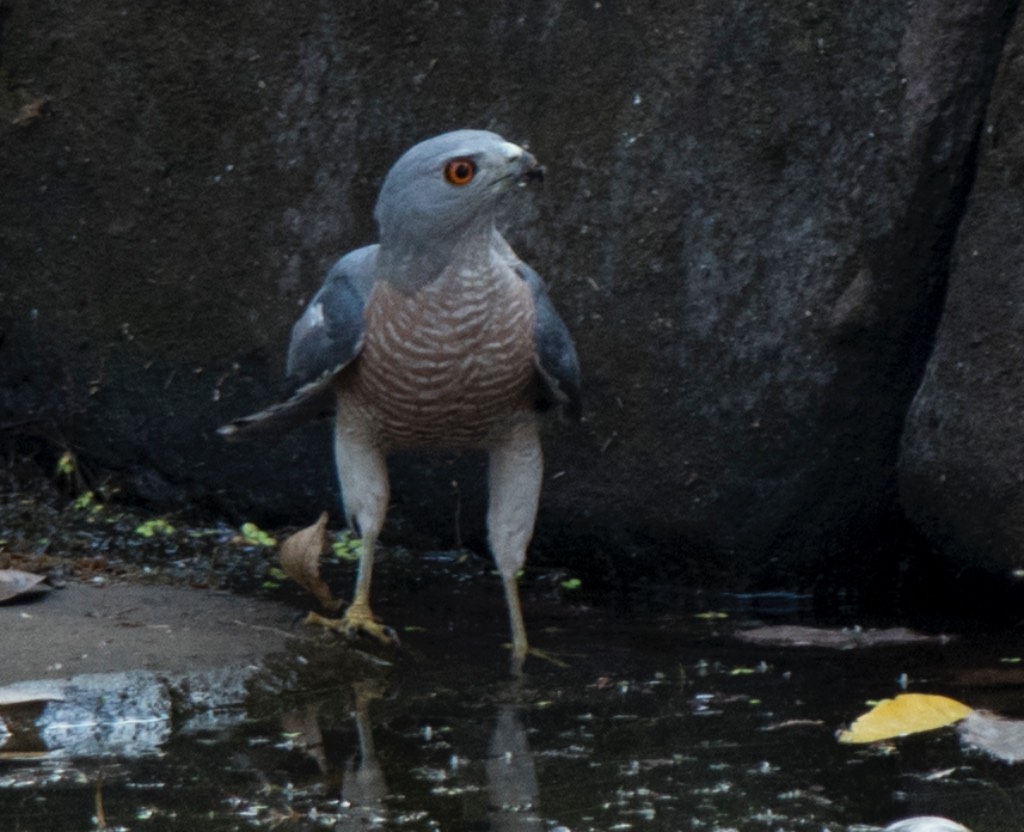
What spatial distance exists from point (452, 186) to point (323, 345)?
62 centimetres

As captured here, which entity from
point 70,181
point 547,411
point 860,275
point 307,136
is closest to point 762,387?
point 860,275

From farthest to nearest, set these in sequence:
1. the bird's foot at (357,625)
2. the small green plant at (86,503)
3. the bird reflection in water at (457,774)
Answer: the small green plant at (86,503) < the bird's foot at (357,625) < the bird reflection in water at (457,774)

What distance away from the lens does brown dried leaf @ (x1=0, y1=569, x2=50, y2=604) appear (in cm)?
509

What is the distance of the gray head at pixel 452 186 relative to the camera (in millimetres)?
4883

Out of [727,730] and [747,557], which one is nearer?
[727,730]

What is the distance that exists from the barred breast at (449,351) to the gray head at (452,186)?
0.14 metres

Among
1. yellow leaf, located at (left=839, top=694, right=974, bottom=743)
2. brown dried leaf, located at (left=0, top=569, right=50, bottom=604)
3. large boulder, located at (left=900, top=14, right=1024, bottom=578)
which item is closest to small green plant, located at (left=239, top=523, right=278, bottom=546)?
brown dried leaf, located at (left=0, top=569, right=50, bottom=604)

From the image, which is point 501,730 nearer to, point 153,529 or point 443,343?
point 443,343

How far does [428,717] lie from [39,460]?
10.2 ft

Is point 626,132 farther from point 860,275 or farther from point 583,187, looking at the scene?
point 860,275

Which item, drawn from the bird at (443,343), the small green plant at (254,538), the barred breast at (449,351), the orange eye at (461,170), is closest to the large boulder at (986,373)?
the bird at (443,343)

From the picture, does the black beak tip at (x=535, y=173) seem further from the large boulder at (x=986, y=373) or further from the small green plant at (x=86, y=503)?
the small green plant at (x=86, y=503)

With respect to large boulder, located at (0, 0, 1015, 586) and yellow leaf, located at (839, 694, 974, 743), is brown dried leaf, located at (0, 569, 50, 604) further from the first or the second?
yellow leaf, located at (839, 694, 974, 743)

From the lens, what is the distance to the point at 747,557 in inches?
237
